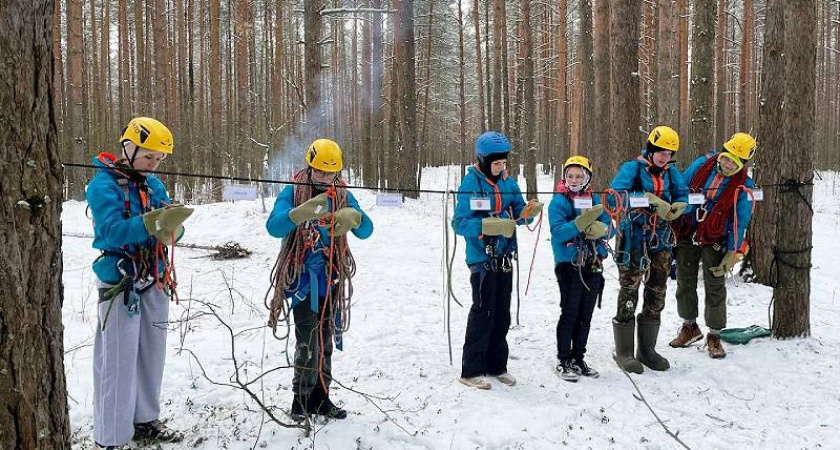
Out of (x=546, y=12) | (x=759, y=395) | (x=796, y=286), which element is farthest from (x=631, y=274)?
(x=546, y=12)

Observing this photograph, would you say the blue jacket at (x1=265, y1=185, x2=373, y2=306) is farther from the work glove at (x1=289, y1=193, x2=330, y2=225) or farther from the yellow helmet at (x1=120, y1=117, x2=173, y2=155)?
the yellow helmet at (x1=120, y1=117, x2=173, y2=155)

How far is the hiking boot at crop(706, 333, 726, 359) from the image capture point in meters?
4.83

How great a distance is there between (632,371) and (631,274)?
2.61 feet

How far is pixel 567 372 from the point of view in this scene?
14.3 ft

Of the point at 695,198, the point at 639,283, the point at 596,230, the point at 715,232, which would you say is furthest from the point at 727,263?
the point at 596,230

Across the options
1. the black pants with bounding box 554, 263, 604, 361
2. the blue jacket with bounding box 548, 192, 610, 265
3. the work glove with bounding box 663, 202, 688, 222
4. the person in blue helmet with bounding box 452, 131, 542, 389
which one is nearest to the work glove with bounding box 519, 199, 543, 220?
the person in blue helmet with bounding box 452, 131, 542, 389

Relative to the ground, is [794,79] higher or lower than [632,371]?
higher

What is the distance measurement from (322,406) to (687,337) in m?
3.59

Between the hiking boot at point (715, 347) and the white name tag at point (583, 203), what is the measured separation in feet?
6.53

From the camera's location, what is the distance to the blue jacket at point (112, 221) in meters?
2.80

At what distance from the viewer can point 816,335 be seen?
529 cm

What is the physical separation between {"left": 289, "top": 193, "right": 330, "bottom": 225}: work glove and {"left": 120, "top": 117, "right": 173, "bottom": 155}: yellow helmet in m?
0.74

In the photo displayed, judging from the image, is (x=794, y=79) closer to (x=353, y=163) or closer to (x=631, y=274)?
(x=631, y=274)

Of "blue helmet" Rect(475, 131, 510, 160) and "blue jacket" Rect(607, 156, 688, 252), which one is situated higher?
"blue helmet" Rect(475, 131, 510, 160)
